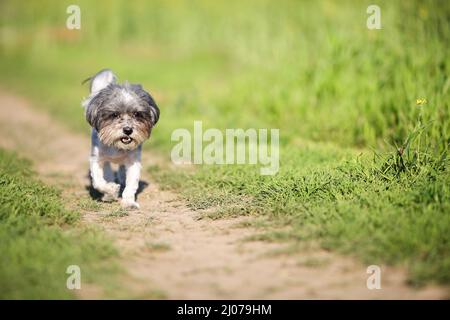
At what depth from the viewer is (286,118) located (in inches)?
400

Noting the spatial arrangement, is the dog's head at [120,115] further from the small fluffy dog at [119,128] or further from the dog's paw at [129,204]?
the dog's paw at [129,204]

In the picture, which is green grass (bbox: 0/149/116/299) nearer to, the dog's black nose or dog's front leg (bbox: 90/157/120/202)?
dog's front leg (bbox: 90/157/120/202)

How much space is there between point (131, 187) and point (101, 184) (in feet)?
1.07

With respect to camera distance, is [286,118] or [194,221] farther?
[286,118]

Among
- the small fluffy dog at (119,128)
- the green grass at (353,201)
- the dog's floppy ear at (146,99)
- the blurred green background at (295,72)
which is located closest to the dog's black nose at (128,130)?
the small fluffy dog at (119,128)

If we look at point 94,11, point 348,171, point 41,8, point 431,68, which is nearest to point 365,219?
point 348,171

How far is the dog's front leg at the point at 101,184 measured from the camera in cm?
639

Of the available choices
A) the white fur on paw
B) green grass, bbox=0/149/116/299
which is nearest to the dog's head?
the white fur on paw

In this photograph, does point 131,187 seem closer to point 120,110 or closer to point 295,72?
point 120,110

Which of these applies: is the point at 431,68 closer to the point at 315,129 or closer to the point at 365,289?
the point at 315,129

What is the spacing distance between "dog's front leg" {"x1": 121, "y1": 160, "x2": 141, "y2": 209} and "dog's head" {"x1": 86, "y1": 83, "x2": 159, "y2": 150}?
0.29 m

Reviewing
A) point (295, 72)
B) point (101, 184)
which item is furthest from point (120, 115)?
point (295, 72)

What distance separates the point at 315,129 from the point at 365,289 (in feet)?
18.4

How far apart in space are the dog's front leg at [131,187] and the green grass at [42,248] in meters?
0.68
